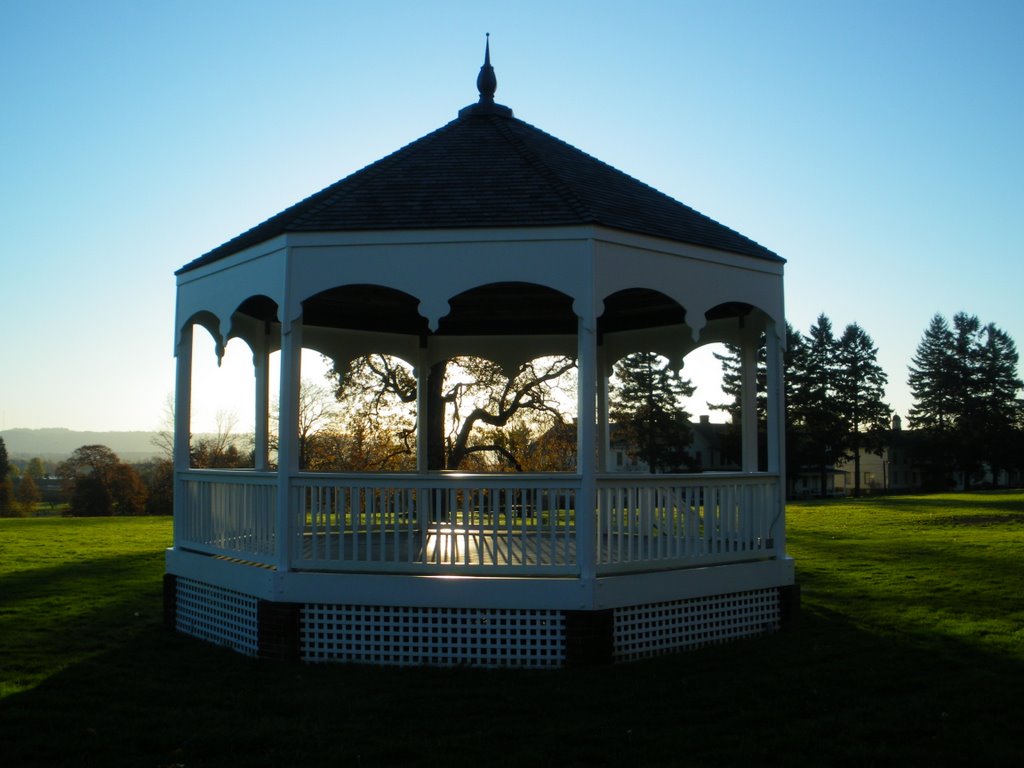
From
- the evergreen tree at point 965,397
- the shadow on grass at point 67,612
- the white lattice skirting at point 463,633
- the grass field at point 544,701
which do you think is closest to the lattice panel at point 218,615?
the white lattice skirting at point 463,633

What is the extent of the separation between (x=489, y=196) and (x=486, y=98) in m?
3.48

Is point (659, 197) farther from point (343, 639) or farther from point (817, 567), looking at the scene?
point (817, 567)

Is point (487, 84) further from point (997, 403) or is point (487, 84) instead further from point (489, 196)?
point (997, 403)

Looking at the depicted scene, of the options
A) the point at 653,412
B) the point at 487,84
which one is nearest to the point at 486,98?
the point at 487,84

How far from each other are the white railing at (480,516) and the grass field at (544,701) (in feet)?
3.17

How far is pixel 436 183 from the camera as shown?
386 inches

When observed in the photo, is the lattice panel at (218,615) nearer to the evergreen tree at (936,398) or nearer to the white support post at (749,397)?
the white support post at (749,397)

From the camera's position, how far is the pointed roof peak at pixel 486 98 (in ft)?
39.5

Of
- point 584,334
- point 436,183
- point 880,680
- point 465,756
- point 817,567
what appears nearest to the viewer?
point 465,756

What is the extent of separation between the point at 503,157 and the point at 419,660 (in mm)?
5397

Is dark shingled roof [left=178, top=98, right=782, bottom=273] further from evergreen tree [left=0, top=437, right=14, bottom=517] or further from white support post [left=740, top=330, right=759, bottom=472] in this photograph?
evergreen tree [left=0, top=437, right=14, bottom=517]

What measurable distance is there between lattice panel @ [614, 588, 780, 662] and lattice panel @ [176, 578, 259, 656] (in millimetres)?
3616

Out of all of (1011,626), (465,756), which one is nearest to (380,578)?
(465,756)

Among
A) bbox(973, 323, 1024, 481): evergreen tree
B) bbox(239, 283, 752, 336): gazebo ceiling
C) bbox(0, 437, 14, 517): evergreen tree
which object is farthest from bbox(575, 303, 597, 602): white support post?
bbox(973, 323, 1024, 481): evergreen tree
